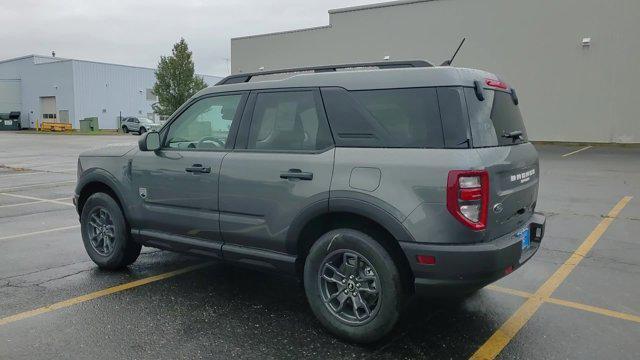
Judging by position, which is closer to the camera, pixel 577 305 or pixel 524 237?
pixel 524 237

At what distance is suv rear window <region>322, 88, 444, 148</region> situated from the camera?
3.40 metres

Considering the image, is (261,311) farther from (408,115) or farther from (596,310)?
(596,310)

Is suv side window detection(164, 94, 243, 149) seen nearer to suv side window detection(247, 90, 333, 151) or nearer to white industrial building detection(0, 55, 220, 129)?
suv side window detection(247, 90, 333, 151)

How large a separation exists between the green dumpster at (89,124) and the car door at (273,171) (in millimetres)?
54369

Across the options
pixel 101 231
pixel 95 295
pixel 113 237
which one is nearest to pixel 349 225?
pixel 95 295

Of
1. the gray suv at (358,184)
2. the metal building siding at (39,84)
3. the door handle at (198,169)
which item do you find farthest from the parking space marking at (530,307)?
the metal building siding at (39,84)

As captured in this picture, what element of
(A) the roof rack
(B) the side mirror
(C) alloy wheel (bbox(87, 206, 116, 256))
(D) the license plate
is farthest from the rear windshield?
(C) alloy wheel (bbox(87, 206, 116, 256))

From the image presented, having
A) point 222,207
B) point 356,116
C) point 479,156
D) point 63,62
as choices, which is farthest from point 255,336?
point 63,62

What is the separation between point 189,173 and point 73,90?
58.4 metres

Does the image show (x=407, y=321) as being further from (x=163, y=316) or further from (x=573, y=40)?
(x=573, y=40)

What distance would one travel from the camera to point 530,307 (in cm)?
421

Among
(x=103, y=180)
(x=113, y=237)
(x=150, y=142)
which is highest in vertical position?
(x=150, y=142)

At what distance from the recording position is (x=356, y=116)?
3.68 metres

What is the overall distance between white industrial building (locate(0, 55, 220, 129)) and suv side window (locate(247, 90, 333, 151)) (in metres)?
58.5
